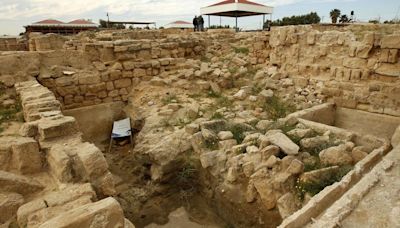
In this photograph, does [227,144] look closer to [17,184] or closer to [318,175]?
[318,175]

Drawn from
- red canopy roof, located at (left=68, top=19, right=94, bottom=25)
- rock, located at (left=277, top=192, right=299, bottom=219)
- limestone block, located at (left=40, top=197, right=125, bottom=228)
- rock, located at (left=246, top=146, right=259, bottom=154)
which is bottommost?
rock, located at (left=277, top=192, right=299, bottom=219)

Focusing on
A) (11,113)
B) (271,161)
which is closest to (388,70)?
(271,161)

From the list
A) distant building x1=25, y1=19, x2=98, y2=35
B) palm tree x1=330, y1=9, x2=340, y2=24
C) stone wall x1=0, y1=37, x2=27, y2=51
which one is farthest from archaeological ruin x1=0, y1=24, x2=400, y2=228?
palm tree x1=330, y1=9, x2=340, y2=24

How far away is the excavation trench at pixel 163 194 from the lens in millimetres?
4191

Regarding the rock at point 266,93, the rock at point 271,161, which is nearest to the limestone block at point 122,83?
the rock at point 266,93

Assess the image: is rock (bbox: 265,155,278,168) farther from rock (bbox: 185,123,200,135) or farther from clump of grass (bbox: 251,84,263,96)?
clump of grass (bbox: 251,84,263,96)

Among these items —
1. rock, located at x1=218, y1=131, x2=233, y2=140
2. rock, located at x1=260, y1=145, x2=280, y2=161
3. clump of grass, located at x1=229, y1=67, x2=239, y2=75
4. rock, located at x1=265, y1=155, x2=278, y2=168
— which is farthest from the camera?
clump of grass, located at x1=229, y1=67, x2=239, y2=75

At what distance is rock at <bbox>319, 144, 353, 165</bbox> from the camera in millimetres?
3537

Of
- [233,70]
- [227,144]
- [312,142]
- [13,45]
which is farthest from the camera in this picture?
[13,45]

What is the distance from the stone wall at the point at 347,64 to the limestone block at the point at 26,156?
5.43 metres

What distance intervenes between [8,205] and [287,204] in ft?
9.55

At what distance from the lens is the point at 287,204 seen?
130 inches

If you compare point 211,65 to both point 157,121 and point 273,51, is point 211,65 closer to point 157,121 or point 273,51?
point 273,51

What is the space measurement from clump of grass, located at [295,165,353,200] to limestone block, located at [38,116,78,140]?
2.91 m
